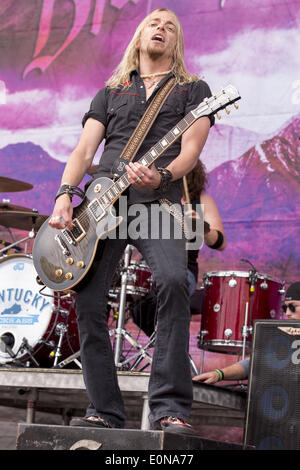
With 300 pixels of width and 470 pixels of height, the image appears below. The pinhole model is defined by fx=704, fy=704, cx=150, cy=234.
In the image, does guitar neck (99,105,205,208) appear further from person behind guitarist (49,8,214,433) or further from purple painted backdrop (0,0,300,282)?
purple painted backdrop (0,0,300,282)

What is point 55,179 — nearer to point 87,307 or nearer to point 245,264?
point 245,264

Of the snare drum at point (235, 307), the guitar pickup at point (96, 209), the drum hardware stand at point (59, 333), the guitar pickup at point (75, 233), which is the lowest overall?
the drum hardware stand at point (59, 333)

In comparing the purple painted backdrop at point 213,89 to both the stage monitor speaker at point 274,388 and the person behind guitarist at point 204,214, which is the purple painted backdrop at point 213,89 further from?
the stage monitor speaker at point 274,388

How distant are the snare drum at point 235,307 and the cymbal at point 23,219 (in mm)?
1399

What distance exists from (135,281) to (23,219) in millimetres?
968

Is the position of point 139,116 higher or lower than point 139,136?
higher

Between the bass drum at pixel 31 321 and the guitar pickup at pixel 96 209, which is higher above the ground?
the guitar pickup at pixel 96 209

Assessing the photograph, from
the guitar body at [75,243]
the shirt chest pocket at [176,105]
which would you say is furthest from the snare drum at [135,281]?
the shirt chest pocket at [176,105]

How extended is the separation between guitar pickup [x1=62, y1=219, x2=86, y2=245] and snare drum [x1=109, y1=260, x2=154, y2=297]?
2.11 metres

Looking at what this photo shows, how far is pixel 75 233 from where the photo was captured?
2.99 m

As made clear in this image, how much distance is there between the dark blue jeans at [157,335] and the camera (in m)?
2.61

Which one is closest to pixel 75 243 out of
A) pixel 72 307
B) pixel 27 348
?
pixel 27 348

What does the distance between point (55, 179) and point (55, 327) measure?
6.29 ft

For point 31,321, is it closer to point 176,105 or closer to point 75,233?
point 75,233
